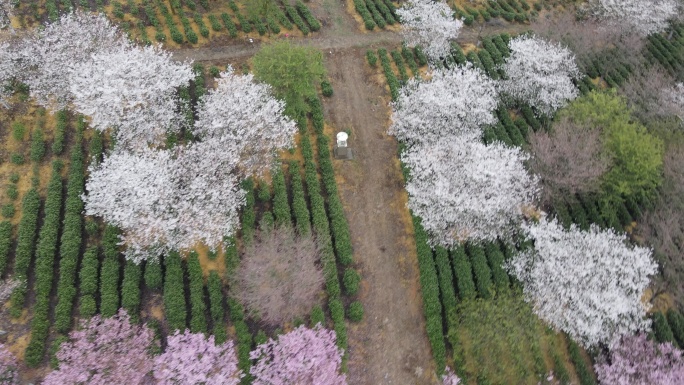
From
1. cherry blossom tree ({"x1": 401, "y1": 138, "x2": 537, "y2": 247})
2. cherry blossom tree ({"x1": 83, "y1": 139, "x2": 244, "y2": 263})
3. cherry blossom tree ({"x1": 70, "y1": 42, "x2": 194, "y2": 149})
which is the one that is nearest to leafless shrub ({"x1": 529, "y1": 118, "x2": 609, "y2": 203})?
cherry blossom tree ({"x1": 401, "y1": 138, "x2": 537, "y2": 247})

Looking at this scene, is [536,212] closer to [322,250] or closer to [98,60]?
[322,250]

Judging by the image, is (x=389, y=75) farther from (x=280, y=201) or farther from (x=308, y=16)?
(x=280, y=201)

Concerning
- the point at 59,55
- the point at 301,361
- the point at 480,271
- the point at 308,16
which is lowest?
the point at 480,271

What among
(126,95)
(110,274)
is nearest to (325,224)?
(110,274)

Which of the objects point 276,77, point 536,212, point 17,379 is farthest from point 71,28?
point 536,212

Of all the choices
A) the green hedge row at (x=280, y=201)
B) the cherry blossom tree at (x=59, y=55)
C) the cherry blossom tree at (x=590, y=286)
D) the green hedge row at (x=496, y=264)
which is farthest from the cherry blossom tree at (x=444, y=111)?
the cherry blossom tree at (x=59, y=55)
